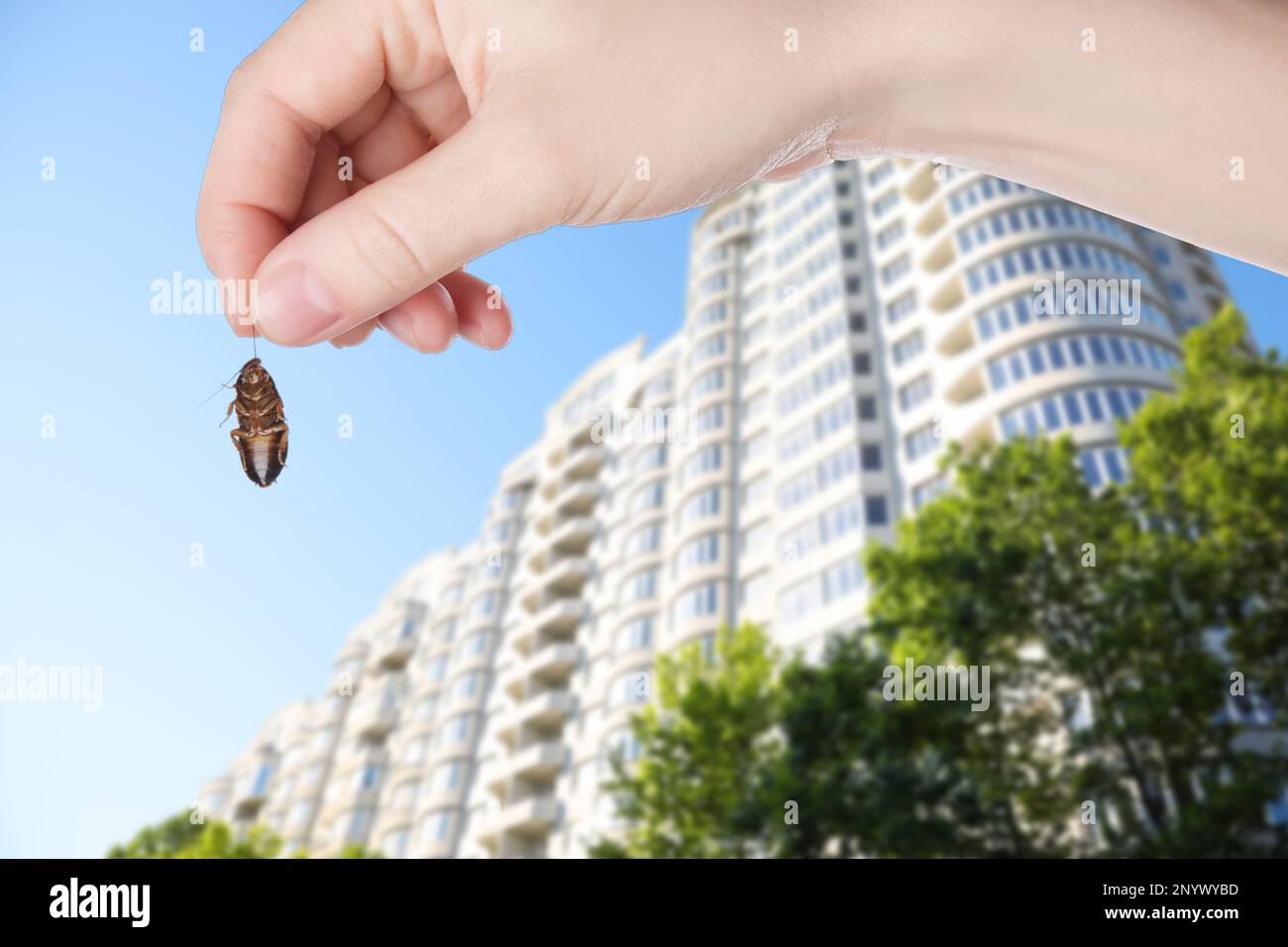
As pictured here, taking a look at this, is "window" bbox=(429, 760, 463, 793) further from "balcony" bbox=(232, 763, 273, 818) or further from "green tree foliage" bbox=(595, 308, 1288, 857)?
"balcony" bbox=(232, 763, 273, 818)

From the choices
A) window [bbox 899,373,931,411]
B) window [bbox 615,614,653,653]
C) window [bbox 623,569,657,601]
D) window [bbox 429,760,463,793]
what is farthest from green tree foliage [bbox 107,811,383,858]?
window [bbox 899,373,931,411]

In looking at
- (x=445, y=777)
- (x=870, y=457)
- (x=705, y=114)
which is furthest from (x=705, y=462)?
(x=705, y=114)

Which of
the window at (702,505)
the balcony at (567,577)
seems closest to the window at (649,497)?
the window at (702,505)

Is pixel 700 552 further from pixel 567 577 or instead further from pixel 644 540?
pixel 567 577

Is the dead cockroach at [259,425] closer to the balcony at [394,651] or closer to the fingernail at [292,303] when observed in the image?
the fingernail at [292,303]

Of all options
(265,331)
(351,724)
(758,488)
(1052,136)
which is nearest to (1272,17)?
(1052,136)

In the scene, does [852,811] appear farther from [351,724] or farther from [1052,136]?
[351,724]
